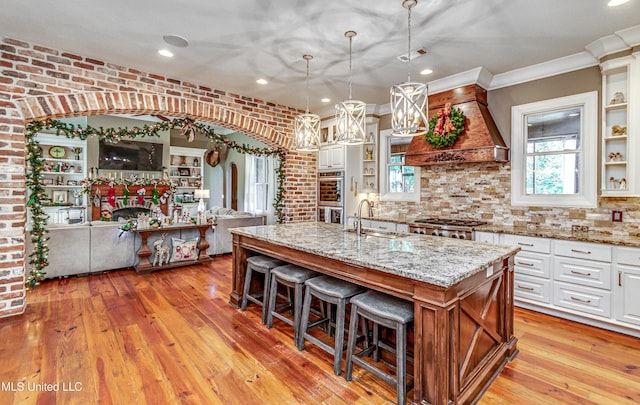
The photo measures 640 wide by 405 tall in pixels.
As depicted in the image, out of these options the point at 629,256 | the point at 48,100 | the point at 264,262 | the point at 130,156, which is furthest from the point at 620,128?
the point at 130,156

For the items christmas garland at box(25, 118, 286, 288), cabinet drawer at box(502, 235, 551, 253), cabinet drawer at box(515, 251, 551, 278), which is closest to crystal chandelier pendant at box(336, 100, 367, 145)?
cabinet drawer at box(502, 235, 551, 253)

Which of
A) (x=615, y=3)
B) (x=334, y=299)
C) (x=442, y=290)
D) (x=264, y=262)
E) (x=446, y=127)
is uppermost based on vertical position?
(x=615, y=3)

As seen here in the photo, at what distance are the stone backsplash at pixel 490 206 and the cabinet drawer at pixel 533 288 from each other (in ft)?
2.39

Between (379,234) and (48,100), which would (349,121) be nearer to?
(379,234)

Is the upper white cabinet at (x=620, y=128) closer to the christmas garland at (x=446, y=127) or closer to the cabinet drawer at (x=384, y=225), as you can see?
the christmas garland at (x=446, y=127)

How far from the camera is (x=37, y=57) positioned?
3.18 metres

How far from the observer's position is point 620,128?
3051 mm

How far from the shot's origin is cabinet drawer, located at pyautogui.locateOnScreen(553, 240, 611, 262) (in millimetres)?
2857

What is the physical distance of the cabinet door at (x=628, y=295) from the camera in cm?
271

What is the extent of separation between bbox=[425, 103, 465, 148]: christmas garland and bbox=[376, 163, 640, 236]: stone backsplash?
2.00 ft

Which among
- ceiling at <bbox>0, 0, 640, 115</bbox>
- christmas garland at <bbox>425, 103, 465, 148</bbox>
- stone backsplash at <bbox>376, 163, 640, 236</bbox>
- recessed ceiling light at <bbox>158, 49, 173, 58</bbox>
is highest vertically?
recessed ceiling light at <bbox>158, 49, 173, 58</bbox>

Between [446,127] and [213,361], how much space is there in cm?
366

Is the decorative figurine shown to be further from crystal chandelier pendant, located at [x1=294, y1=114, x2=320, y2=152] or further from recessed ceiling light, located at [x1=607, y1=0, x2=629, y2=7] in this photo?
recessed ceiling light, located at [x1=607, y1=0, x2=629, y2=7]

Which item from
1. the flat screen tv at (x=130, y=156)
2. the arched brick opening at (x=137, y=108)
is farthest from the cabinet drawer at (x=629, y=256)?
the flat screen tv at (x=130, y=156)
